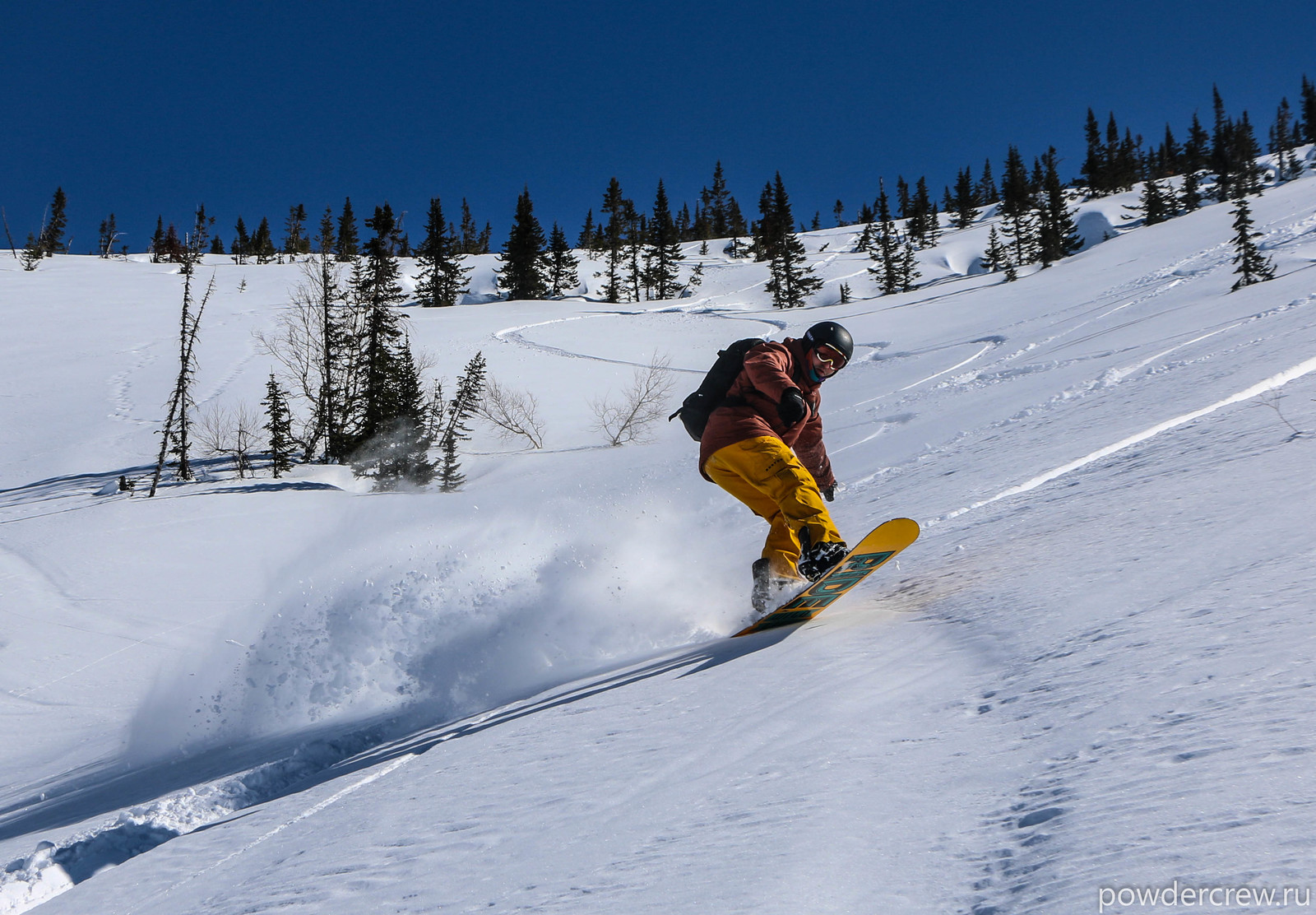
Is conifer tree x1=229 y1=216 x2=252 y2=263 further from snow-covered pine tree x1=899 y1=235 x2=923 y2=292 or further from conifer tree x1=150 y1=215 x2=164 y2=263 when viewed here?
snow-covered pine tree x1=899 y1=235 x2=923 y2=292

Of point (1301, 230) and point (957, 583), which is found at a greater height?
point (1301, 230)

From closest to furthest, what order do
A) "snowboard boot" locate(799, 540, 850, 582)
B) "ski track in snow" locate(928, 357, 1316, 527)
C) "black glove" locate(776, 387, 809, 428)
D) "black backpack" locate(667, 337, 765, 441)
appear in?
1. "snowboard boot" locate(799, 540, 850, 582)
2. "black glove" locate(776, 387, 809, 428)
3. "black backpack" locate(667, 337, 765, 441)
4. "ski track in snow" locate(928, 357, 1316, 527)

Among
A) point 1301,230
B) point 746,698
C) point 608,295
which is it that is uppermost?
point 608,295

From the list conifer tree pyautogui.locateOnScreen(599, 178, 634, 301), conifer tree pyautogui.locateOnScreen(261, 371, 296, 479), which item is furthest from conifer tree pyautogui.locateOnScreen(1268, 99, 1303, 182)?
conifer tree pyautogui.locateOnScreen(261, 371, 296, 479)

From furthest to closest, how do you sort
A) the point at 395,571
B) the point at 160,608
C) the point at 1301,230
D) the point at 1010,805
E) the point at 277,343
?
the point at 277,343 < the point at 1301,230 < the point at 160,608 < the point at 395,571 < the point at 1010,805

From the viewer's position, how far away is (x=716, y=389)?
4.81 metres

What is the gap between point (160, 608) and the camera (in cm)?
992

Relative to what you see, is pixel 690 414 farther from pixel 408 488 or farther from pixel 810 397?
pixel 408 488

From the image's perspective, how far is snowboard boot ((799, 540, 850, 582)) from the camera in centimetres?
395

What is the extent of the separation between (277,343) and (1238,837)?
120 ft

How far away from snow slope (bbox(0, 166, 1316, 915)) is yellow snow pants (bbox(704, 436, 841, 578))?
44 centimetres

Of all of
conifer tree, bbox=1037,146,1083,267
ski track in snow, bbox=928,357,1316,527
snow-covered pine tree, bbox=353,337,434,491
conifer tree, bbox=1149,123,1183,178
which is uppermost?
conifer tree, bbox=1149,123,1183,178

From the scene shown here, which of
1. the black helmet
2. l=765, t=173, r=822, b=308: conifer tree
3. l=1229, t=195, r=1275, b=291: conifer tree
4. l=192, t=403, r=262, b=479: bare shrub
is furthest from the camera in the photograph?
l=765, t=173, r=822, b=308: conifer tree

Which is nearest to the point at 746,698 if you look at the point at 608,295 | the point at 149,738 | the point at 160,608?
the point at 149,738
